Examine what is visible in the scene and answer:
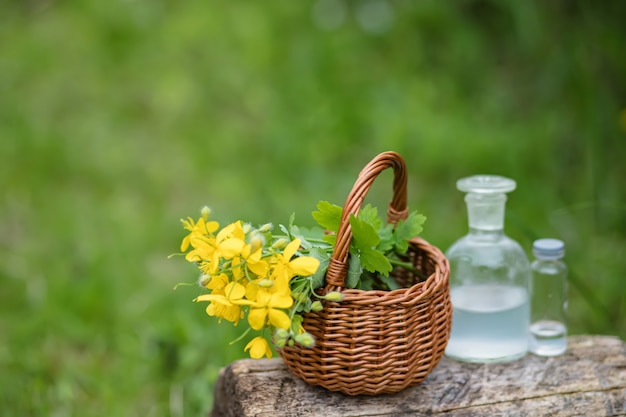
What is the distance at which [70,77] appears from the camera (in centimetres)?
423

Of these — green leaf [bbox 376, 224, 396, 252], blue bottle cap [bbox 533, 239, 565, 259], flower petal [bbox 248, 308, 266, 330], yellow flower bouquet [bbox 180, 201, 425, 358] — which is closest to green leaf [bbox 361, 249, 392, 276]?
yellow flower bouquet [bbox 180, 201, 425, 358]

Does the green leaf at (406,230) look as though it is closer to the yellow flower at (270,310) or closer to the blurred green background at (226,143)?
the yellow flower at (270,310)

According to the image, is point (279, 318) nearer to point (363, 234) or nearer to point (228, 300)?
point (228, 300)

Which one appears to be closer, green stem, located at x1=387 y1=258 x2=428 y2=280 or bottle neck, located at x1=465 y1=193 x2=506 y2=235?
green stem, located at x1=387 y1=258 x2=428 y2=280

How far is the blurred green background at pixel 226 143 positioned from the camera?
2.47 meters

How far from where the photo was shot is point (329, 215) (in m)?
1.44

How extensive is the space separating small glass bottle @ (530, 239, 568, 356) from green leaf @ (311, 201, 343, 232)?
1.64ft

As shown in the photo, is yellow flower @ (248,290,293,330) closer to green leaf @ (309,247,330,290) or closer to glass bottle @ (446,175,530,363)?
green leaf @ (309,247,330,290)

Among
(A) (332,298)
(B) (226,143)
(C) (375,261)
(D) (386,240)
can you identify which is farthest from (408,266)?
(B) (226,143)

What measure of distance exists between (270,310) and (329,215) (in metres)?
0.23

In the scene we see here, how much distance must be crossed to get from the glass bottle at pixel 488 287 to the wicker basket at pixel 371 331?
0.57 feet

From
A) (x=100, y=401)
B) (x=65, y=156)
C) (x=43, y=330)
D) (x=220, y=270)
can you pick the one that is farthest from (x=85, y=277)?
(x=220, y=270)

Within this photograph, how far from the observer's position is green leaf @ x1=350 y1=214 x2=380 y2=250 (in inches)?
53.4

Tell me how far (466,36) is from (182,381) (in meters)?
2.36
